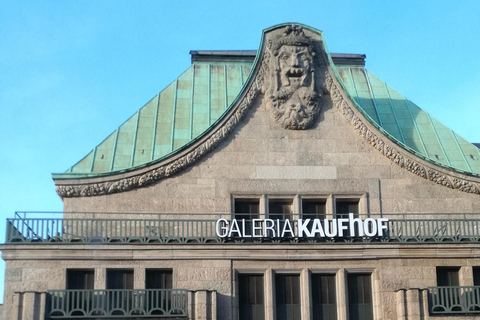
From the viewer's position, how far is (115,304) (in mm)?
39250

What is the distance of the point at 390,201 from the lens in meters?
42.3

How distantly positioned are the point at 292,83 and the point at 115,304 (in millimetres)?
12556

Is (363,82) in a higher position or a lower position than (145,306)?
higher

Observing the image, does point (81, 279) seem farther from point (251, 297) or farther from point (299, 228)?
point (299, 228)

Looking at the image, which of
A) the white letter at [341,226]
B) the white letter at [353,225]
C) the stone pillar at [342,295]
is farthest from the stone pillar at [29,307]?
the white letter at [353,225]

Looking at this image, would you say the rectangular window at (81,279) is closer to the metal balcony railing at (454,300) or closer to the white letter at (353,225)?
the white letter at (353,225)

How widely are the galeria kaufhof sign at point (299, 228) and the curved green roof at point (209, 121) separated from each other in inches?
168

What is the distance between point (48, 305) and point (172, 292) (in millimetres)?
4985

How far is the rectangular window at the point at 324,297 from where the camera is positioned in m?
40.4

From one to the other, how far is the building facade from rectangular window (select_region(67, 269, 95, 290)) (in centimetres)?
6

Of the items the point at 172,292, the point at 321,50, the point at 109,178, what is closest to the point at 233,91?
the point at 321,50

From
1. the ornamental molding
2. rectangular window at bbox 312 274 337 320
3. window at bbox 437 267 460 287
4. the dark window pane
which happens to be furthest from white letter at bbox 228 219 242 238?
window at bbox 437 267 460 287

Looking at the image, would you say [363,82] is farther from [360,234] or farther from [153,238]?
[153,238]

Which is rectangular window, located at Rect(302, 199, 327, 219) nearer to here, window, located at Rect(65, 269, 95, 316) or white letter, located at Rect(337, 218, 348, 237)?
white letter, located at Rect(337, 218, 348, 237)
